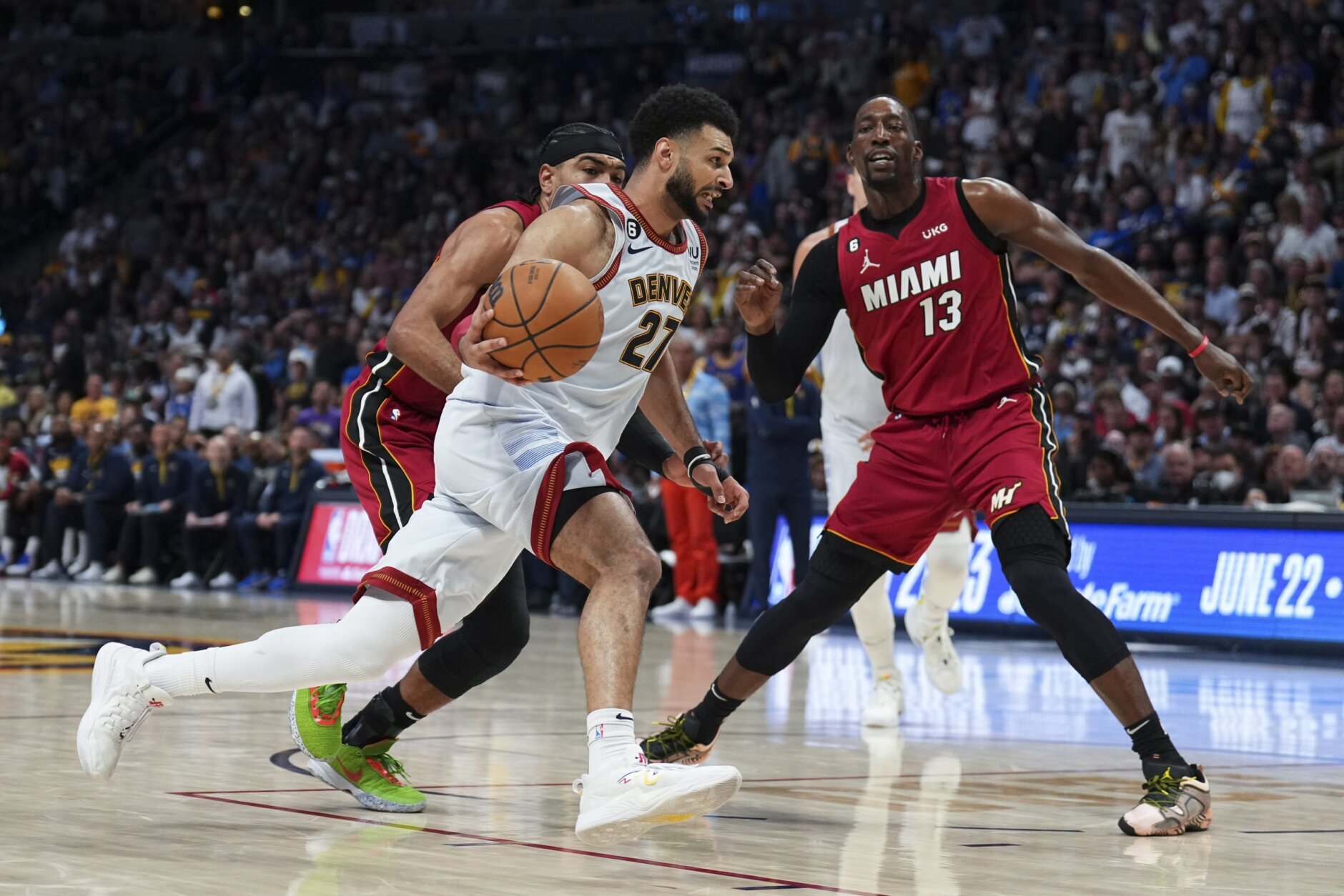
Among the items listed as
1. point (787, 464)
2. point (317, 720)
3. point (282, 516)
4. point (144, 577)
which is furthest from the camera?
point (144, 577)

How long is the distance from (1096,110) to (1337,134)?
2822 mm

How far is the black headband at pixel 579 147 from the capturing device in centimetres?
565

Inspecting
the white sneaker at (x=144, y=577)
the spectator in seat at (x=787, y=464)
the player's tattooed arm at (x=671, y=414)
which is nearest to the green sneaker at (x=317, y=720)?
the player's tattooed arm at (x=671, y=414)

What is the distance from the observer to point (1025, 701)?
352 inches

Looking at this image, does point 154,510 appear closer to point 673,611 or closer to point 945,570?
point 673,611

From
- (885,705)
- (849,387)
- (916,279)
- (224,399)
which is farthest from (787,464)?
(224,399)

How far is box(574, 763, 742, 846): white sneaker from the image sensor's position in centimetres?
417

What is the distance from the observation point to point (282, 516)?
18.2m

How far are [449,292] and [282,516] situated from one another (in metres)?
13.4

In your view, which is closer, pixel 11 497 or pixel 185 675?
Answer: pixel 185 675

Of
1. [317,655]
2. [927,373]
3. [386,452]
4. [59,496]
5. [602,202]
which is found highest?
[59,496]

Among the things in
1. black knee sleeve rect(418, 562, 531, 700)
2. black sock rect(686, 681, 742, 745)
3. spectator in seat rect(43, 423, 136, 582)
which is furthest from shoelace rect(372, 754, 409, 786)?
spectator in seat rect(43, 423, 136, 582)

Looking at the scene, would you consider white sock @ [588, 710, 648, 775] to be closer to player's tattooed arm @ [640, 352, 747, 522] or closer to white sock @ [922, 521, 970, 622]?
player's tattooed arm @ [640, 352, 747, 522]

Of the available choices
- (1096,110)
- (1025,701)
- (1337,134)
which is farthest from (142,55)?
(1025,701)
